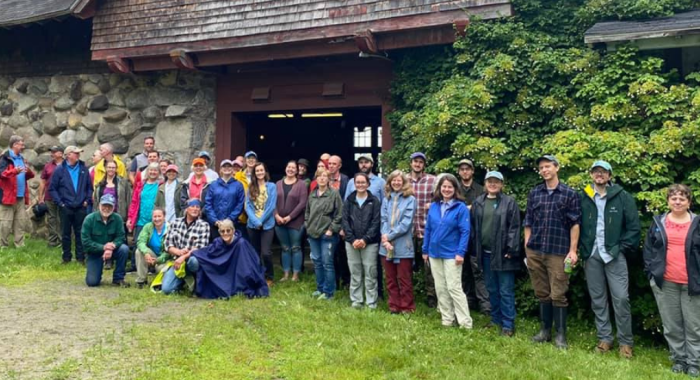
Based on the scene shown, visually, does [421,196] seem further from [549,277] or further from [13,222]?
[13,222]

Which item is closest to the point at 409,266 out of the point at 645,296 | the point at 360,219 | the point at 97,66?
the point at 360,219

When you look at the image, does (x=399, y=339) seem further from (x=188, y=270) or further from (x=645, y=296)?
(x=188, y=270)

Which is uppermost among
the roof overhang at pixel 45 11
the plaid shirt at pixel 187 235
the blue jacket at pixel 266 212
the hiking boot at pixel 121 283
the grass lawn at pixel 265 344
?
the roof overhang at pixel 45 11

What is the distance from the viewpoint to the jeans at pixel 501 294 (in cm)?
575

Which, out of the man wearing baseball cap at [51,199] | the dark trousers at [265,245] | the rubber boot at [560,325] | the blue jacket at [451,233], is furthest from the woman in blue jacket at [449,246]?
the man wearing baseball cap at [51,199]

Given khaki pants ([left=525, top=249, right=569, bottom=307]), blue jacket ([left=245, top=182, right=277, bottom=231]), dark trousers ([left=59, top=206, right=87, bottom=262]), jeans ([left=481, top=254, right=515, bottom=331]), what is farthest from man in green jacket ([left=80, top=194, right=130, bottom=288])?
khaki pants ([left=525, top=249, right=569, bottom=307])

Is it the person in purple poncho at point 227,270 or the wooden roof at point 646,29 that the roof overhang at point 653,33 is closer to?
the wooden roof at point 646,29

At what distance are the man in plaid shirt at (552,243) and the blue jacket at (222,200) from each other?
3.89 metres

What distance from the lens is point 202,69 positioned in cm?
1037

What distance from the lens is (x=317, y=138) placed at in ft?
47.8

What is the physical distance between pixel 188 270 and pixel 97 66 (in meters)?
6.16

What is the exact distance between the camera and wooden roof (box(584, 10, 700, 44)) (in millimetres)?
6371

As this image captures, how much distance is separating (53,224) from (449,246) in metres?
7.47

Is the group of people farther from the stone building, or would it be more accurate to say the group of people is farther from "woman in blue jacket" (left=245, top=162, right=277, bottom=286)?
the stone building
